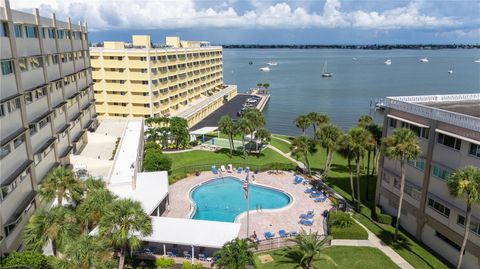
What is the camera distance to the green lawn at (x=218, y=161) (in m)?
52.5

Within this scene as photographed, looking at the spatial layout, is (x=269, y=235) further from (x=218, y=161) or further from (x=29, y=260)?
(x=218, y=161)

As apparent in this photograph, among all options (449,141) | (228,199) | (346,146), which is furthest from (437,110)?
(228,199)

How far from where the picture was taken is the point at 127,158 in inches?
1811

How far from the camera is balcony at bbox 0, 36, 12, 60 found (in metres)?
28.7

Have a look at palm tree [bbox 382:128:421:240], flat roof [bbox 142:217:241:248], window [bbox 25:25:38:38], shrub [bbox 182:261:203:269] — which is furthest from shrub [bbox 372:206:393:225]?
window [bbox 25:25:38:38]

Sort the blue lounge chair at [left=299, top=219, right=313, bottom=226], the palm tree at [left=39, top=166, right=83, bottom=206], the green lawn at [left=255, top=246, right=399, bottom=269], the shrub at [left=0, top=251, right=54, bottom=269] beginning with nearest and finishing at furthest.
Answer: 1. the shrub at [left=0, top=251, right=54, bottom=269]
2. the palm tree at [left=39, top=166, right=83, bottom=206]
3. the green lawn at [left=255, top=246, right=399, bottom=269]
4. the blue lounge chair at [left=299, top=219, right=313, bottom=226]

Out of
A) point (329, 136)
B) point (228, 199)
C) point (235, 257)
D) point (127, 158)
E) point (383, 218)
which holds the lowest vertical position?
point (228, 199)

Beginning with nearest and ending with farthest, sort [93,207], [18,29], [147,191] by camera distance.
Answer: [93,207]
[18,29]
[147,191]

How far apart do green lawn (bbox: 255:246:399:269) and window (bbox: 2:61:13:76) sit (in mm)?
26216

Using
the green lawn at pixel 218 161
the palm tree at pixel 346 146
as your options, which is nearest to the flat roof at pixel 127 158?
the green lawn at pixel 218 161

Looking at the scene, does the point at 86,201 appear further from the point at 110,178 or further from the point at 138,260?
the point at 110,178

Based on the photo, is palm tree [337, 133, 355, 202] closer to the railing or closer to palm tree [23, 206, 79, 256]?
the railing

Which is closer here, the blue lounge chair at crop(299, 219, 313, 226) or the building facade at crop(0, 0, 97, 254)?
the building facade at crop(0, 0, 97, 254)

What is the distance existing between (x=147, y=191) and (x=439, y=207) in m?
29.1
